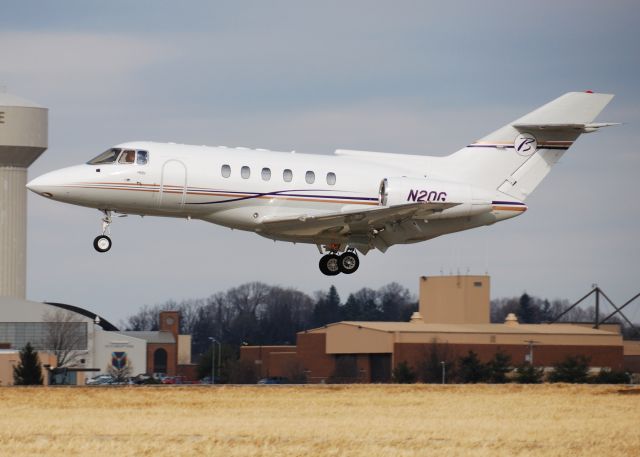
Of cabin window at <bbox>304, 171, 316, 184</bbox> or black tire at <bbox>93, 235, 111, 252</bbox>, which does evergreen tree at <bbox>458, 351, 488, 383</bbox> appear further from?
black tire at <bbox>93, 235, 111, 252</bbox>

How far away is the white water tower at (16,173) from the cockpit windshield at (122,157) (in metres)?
81.9

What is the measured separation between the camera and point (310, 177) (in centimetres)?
4422

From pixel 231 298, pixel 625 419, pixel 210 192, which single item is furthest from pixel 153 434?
pixel 231 298

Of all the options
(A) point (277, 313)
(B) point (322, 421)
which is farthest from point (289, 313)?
(B) point (322, 421)

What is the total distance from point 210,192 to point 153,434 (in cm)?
807

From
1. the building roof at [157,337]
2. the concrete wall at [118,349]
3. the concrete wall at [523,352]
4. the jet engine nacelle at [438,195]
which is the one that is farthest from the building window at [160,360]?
the jet engine nacelle at [438,195]

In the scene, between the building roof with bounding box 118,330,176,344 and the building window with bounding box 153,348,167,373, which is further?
the building roof with bounding box 118,330,176,344

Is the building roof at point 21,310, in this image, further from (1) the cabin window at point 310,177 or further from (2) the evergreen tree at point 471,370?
(1) the cabin window at point 310,177

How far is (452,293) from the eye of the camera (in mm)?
105688

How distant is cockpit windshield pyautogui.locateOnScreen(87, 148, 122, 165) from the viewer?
1711 inches

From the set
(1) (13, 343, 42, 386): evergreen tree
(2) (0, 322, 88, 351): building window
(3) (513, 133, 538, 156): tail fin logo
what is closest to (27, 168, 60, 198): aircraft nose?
(3) (513, 133, 538, 156): tail fin logo

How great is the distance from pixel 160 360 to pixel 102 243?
8549cm

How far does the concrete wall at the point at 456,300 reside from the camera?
104938mm

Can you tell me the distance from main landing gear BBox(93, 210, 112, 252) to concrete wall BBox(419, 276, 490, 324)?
62.5 metres
